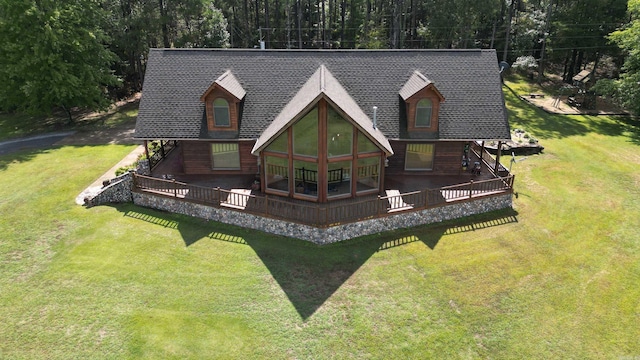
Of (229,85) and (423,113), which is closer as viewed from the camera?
(423,113)

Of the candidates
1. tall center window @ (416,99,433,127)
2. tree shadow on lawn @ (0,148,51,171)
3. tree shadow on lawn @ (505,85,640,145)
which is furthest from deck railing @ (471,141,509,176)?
tree shadow on lawn @ (0,148,51,171)

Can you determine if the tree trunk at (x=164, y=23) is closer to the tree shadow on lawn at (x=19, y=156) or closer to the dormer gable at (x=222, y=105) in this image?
the tree shadow on lawn at (x=19, y=156)

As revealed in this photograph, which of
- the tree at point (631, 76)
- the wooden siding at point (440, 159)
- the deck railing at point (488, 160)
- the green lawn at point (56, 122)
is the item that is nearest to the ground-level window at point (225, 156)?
the wooden siding at point (440, 159)

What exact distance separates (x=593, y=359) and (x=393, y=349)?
626 cm

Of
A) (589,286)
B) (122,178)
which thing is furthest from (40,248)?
(589,286)

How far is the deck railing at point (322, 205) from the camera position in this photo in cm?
1853

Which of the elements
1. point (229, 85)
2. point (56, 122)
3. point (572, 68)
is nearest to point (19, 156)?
point (56, 122)

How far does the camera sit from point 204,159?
22.6 meters

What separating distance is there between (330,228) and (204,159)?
343 inches

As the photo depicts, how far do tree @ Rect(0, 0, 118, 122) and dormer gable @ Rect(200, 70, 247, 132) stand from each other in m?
17.4

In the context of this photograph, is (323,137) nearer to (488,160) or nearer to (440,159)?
(440,159)

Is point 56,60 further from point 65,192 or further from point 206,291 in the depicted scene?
point 206,291

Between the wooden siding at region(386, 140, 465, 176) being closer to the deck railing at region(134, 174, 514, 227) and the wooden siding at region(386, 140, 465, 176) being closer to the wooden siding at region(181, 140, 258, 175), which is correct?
the deck railing at region(134, 174, 514, 227)

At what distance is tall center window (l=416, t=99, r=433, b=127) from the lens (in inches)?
831
